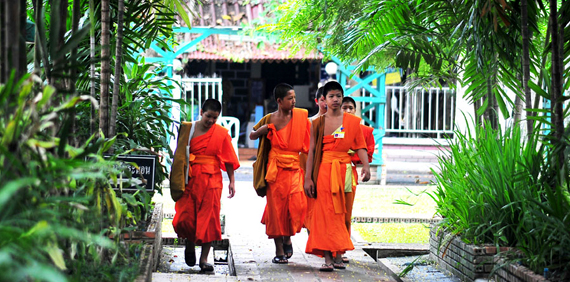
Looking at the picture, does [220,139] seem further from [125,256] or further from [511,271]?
[511,271]

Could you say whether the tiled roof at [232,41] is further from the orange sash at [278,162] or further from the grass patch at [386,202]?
the orange sash at [278,162]

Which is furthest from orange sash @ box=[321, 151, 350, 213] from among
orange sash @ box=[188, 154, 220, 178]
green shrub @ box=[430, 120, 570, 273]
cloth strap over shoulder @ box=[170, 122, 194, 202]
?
cloth strap over shoulder @ box=[170, 122, 194, 202]

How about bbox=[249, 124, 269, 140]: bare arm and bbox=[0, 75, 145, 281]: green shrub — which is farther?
bbox=[249, 124, 269, 140]: bare arm

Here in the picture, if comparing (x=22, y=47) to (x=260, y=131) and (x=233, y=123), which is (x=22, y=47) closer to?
(x=260, y=131)

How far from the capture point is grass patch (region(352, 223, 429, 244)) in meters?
8.18

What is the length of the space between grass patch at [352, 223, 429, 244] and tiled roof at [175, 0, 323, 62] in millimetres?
7593

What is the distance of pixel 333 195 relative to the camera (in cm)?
652

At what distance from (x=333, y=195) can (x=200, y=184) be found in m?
1.21

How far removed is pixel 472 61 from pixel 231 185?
2.60 meters

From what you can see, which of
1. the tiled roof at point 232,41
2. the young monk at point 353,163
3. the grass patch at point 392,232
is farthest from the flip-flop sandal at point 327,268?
the tiled roof at point 232,41

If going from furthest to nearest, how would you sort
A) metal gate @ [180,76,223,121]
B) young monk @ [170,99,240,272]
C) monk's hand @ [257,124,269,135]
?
1. metal gate @ [180,76,223,121]
2. monk's hand @ [257,124,269,135]
3. young monk @ [170,99,240,272]

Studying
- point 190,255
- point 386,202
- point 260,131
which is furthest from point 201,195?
point 386,202

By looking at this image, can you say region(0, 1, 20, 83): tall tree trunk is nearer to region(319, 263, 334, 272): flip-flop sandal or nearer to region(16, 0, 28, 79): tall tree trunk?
region(16, 0, 28, 79): tall tree trunk

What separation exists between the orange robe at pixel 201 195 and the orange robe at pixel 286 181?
0.57 m
